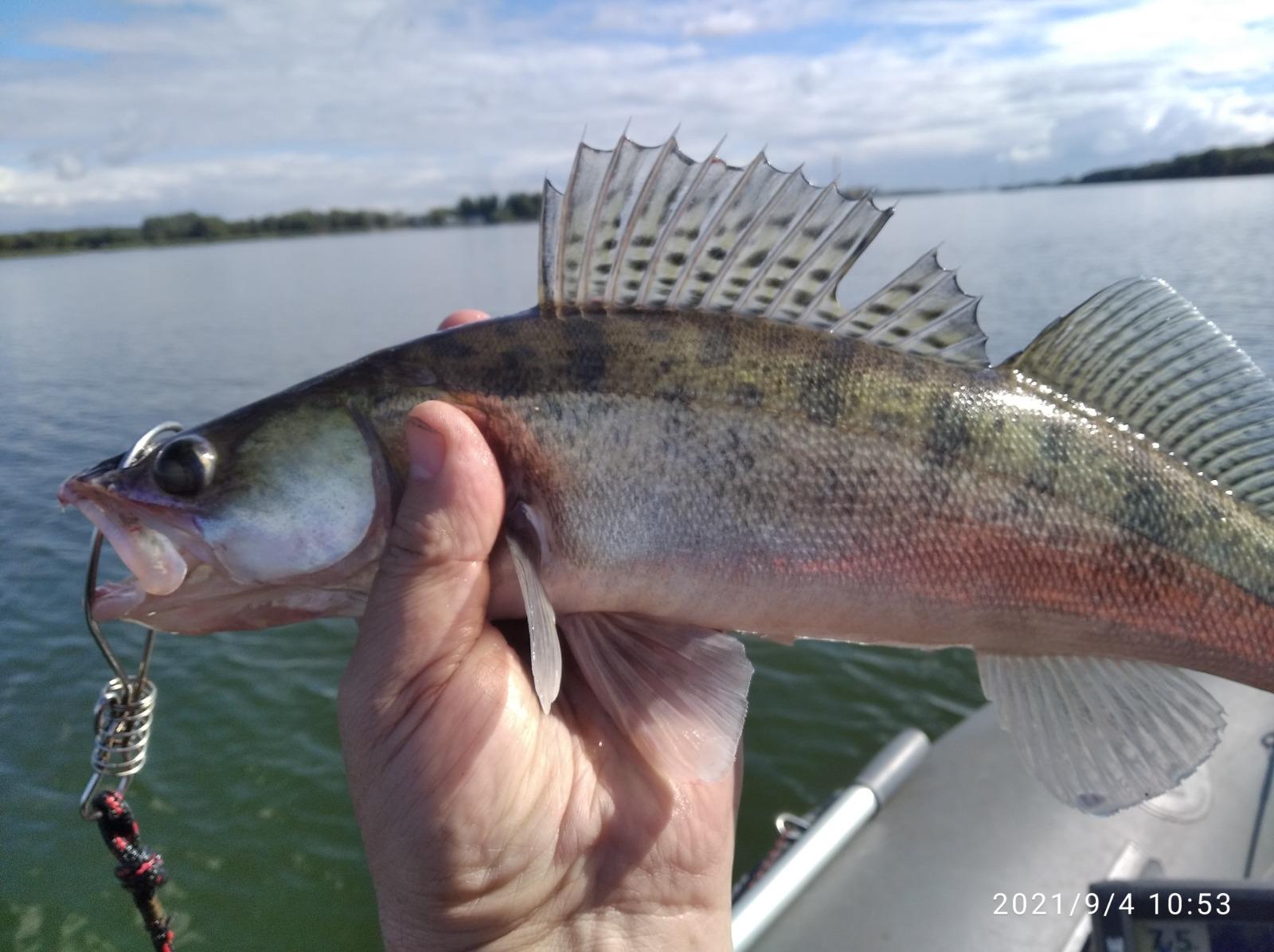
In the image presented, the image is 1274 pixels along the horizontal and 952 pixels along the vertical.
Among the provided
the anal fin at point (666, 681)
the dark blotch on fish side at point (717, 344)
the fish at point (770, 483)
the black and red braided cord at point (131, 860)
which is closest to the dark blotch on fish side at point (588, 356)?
the fish at point (770, 483)

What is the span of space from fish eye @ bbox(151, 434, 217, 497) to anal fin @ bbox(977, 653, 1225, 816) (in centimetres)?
246

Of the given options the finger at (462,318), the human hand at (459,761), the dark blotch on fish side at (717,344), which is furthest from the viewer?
the finger at (462,318)

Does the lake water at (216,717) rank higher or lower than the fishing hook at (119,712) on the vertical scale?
lower

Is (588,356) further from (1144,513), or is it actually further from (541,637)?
(1144,513)

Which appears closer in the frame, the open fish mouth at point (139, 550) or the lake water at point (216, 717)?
→ the open fish mouth at point (139, 550)

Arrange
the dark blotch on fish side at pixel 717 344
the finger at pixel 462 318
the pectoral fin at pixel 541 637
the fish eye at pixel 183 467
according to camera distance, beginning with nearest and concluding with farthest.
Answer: the pectoral fin at pixel 541 637, the fish eye at pixel 183 467, the dark blotch on fish side at pixel 717 344, the finger at pixel 462 318

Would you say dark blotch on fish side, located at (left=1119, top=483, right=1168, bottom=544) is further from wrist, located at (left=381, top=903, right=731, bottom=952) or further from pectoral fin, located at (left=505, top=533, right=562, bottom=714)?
wrist, located at (left=381, top=903, right=731, bottom=952)

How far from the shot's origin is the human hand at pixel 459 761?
7.50 ft

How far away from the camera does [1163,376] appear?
2.70 metres

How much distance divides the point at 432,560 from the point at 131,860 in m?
1.50

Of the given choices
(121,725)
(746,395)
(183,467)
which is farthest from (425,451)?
(121,725)

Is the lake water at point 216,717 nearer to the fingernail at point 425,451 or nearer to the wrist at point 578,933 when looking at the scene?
the wrist at point 578,933

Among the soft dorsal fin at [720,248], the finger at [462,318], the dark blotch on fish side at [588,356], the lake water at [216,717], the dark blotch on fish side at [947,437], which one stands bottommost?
the lake water at [216,717]

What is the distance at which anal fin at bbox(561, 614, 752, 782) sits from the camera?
264 centimetres
